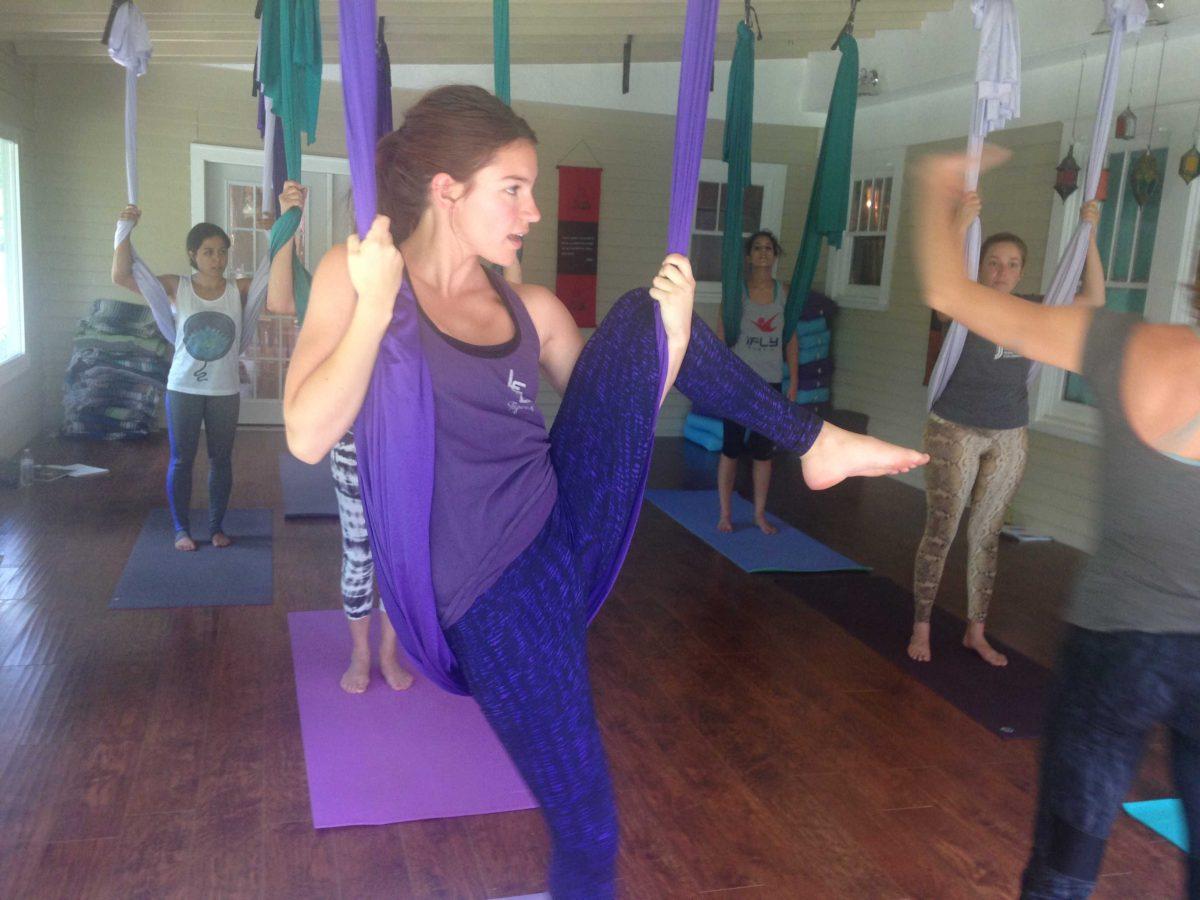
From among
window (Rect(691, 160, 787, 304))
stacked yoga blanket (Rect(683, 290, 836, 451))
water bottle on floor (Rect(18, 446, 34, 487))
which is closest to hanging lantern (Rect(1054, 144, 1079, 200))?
stacked yoga blanket (Rect(683, 290, 836, 451))

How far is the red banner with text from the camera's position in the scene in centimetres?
793

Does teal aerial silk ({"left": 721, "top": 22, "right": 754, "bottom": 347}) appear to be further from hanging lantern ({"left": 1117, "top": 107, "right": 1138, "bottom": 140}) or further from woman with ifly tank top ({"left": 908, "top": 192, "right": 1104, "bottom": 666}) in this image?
hanging lantern ({"left": 1117, "top": 107, "right": 1138, "bottom": 140})

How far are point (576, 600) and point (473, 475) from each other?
10.1 inches

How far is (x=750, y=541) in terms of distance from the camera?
16.9ft

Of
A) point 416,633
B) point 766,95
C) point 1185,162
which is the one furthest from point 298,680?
point 766,95

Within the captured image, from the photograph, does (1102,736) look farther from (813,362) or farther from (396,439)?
(813,362)

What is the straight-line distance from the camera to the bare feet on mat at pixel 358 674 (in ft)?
10.4

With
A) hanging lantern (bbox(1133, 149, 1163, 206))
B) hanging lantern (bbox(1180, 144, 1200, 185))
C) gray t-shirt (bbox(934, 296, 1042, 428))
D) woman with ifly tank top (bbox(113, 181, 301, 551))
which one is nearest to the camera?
gray t-shirt (bbox(934, 296, 1042, 428))

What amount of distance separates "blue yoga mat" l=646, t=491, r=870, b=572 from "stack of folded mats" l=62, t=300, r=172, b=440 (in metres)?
3.70

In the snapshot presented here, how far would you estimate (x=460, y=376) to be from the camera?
1.46 m

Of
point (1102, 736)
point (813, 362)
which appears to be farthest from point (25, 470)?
point (1102, 736)

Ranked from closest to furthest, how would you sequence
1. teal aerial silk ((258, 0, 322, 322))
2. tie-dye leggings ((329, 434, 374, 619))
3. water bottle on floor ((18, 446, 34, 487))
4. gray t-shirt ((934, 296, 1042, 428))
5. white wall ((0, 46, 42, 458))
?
tie-dye leggings ((329, 434, 374, 619)), gray t-shirt ((934, 296, 1042, 428)), teal aerial silk ((258, 0, 322, 322)), water bottle on floor ((18, 446, 34, 487)), white wall ((0, 46, 42, 458))

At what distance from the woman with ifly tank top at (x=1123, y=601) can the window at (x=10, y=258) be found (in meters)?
6.82

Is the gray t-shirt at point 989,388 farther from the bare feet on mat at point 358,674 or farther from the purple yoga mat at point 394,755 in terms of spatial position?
the bare feet on mat at point 358,674
